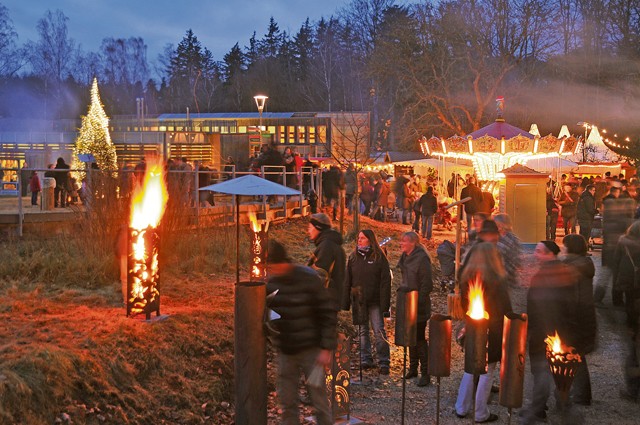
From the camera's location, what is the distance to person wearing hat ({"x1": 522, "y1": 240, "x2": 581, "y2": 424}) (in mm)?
6508

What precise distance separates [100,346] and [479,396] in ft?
12.3

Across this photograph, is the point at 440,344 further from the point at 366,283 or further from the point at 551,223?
the point at 551,223

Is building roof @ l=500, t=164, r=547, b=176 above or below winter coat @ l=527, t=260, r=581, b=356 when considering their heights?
above

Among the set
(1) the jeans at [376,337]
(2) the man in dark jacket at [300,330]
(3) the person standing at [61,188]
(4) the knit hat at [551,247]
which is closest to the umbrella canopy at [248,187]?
(1) the jeans at [376,337]

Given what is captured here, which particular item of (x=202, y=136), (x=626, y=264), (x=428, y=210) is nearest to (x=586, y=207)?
(x=428, y=210)

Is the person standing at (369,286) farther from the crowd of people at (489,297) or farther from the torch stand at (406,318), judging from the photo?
the torch stand at (406,318)

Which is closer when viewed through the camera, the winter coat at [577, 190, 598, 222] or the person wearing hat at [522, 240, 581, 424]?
the person wearing hat at [522, 240, 581, 424]

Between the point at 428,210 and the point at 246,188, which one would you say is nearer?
the point at 246,188

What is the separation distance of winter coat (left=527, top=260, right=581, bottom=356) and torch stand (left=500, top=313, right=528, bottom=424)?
106 cm

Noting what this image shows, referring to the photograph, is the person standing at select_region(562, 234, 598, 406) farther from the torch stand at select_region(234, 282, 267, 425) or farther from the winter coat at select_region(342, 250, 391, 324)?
the torch stand at select_region(234, 282, 267, 425)

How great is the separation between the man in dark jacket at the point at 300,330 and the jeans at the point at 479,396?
190 centimetres

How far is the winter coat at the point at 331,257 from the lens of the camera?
8.16 metres

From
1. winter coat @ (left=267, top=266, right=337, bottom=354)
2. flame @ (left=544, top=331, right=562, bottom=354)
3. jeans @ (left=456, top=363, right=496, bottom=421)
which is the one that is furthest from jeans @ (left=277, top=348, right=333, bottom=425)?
flame @ (left=544, top=331, right=562, bottom=354)

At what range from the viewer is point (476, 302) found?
6434 mm
